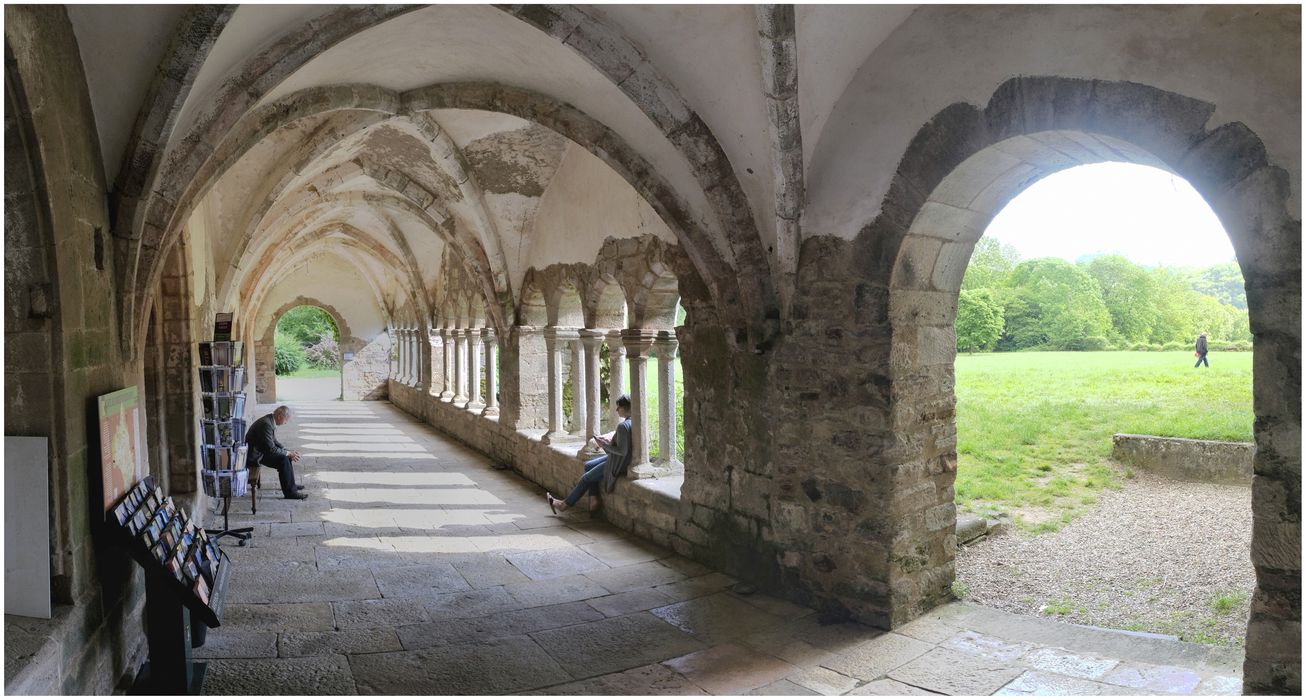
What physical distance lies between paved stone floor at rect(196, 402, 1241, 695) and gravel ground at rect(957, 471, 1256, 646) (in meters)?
0.81

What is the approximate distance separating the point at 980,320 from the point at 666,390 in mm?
12403

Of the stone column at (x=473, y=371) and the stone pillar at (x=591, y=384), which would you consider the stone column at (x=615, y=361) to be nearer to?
the stone pillar at (x=591, y=384)

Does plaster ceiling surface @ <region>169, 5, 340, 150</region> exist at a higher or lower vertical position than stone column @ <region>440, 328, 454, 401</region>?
higher

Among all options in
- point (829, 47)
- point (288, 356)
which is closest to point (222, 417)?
point (829, 47)

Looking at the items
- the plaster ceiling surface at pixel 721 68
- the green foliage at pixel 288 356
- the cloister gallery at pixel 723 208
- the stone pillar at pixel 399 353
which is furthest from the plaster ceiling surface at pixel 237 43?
the green foliage at pixel 288 356

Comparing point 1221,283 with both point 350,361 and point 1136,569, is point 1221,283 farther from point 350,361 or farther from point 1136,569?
point 350,361

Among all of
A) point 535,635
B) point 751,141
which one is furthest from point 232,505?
point 751,141

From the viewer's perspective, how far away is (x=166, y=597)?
9.75ft

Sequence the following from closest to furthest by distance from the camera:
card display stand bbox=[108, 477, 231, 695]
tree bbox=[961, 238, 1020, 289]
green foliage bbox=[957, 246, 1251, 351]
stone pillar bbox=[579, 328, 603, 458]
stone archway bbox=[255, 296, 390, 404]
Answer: card display stand bbox=[108, 477, 231, 695] → stone pillar bbox=[579, 328, 603, 458] → green foliage bbox=[957, 246, 1251, 351] → tree bbox=[961, 238, 1020, 289] → stone archway bbox=[255, 296, 390, 404]

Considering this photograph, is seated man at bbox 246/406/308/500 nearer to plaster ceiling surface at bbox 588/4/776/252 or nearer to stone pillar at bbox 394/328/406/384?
plaster ceiling surface at bbox 588/4/776/252

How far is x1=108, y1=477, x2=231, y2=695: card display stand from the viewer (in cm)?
297

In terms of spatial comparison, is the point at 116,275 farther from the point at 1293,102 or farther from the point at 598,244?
the point at 1293,102

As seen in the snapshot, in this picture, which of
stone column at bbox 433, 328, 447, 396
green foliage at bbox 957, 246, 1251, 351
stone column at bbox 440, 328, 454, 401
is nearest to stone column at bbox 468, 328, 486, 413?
stone column at bbox 440, 328, 454, 401

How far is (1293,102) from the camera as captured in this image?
2.39 m
